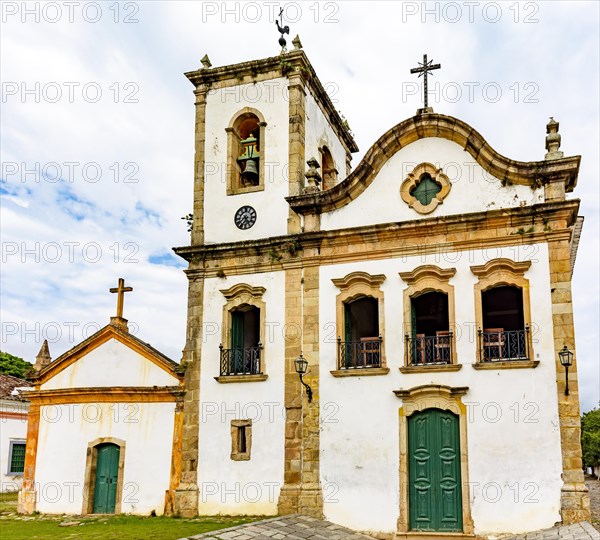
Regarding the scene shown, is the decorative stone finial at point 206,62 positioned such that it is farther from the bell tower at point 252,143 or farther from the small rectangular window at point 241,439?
the small rectangular window at point 241,439

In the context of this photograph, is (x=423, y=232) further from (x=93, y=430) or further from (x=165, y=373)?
(x=93, y=430)

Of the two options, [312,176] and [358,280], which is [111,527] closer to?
[358,280]

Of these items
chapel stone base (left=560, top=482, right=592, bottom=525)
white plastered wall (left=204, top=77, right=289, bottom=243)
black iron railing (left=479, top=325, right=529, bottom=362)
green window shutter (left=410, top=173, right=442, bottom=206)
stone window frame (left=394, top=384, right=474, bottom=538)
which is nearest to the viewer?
chapel stone base (left=560, top=482, right=592, bottom=525)

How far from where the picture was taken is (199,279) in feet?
53.7

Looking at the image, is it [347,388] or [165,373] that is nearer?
[347,388]

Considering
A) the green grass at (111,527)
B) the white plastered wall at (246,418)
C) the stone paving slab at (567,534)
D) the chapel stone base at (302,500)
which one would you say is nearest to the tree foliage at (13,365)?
the green grass at (111,527)

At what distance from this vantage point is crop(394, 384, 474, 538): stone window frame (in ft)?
43.5

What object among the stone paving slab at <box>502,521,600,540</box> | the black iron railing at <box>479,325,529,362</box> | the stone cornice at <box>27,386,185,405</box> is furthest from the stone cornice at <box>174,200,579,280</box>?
the stone paving slab at <box>502,521,600,540</box>

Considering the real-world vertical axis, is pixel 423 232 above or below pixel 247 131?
below

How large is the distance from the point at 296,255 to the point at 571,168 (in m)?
5.68

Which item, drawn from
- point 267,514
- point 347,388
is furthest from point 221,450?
point 347,388

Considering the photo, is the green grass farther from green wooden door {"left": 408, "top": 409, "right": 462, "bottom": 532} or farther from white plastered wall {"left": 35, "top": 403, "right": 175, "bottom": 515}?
green wooden door {"left": 408, "top": 409, "right": 462, "bottom": 532}

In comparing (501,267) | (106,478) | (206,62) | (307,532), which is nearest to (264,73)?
(206,62)

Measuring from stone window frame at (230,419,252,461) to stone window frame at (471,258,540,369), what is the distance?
4.78 metres
